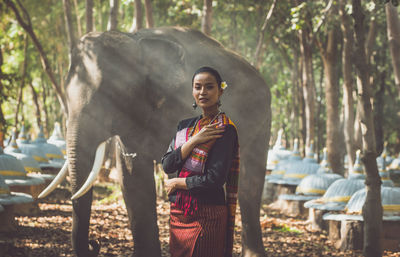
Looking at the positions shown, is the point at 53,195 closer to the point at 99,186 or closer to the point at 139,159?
the point at 99,186

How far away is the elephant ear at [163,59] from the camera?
19.4 feet

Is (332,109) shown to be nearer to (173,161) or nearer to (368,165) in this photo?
(368,165)

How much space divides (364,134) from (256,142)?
52.8 inches

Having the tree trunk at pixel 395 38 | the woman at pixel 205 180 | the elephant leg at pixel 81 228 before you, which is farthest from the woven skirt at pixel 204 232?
→ the tree trunk at pixel 395 38

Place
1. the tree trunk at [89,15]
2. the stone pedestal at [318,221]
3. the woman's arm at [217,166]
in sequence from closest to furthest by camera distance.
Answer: the woman's arm at [217,166] → the stone pedestal at [318,221] → the tree trunk at [89,15]

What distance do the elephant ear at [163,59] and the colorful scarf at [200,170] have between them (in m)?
2.75

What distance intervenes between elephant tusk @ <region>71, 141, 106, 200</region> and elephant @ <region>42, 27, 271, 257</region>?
2 centimetres

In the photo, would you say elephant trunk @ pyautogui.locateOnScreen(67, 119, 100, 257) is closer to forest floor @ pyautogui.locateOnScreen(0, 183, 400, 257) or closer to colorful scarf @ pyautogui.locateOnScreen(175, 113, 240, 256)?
forest floor @ pyautogui.locateOnScreen(0, 183, 400, 257)

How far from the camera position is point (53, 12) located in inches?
762

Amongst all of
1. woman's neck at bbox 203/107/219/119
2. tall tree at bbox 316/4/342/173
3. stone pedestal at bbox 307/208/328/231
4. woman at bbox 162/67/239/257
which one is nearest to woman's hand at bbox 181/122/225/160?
woman at bbox 162/67/239/257

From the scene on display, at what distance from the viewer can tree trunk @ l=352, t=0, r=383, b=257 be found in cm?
599

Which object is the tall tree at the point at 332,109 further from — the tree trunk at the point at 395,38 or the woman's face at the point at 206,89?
the woman's face at the point at 206,89

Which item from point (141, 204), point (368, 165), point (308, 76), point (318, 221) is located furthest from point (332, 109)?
point (141, 204)

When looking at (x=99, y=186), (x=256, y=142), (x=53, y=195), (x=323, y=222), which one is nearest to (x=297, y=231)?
(x=323, y=222)
